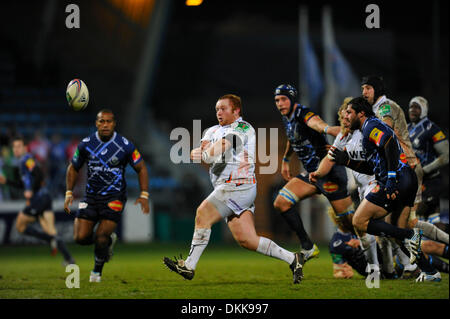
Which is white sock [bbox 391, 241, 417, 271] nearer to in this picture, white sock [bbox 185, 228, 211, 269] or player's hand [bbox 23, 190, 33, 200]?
white sock [bbox 185, 228, 211, 269]

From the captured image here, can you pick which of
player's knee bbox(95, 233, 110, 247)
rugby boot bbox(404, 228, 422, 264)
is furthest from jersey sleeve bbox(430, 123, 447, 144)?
player's knee bbox(95, 233, 110, 247)

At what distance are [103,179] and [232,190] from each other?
2329 millimetres

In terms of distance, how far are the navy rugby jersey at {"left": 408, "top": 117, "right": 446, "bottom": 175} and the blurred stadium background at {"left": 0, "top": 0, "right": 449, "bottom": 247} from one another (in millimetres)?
9054

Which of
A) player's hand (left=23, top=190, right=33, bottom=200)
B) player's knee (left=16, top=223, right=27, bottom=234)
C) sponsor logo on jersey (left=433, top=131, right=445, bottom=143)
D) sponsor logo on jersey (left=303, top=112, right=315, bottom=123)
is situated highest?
sponsor logo on jersey (left=303, top=112, right=315, bottom=123)

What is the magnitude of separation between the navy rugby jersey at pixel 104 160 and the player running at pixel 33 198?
370 cm

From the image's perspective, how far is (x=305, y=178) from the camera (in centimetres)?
998

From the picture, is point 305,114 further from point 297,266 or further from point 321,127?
point 297,266

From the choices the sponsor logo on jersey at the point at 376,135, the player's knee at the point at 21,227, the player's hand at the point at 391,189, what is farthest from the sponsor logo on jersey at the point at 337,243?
the player's knee at the point at 21,227

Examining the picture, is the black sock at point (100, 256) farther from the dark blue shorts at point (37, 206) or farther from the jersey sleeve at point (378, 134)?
the dark blue shorts at point (37, 206)

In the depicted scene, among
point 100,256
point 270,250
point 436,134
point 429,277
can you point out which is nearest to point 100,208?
point 100,256

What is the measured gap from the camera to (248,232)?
8.02 m

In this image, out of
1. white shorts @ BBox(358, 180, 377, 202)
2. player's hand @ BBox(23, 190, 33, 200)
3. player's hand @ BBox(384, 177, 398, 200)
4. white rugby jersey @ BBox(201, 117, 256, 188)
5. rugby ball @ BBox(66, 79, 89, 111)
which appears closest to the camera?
player's hand @ BBox(384, 177, 398, 200)

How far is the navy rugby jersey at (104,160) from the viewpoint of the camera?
9469mm

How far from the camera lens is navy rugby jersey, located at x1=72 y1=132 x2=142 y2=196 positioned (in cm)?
947
